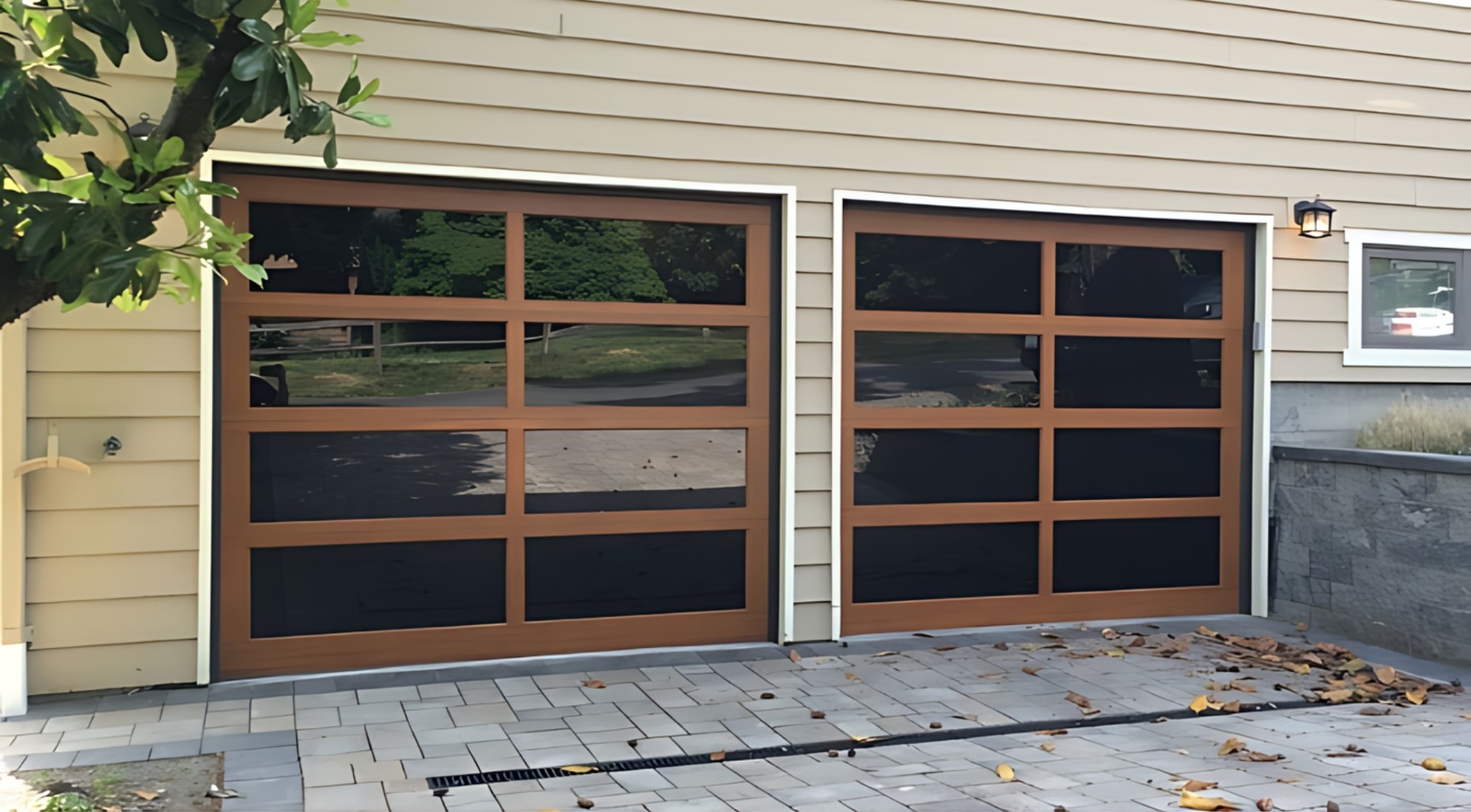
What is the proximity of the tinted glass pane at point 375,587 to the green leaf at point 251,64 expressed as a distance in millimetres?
2873

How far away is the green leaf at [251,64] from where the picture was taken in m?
2.61

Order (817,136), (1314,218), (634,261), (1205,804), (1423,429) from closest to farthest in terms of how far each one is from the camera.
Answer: (1205,804), (634,261), (817,136), (1423,429), (1314,218)

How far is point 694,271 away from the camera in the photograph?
5.58 metres

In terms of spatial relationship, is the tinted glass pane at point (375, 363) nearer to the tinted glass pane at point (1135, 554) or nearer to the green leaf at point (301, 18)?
the green leaf at point (301, 18)

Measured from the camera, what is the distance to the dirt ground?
3.51m

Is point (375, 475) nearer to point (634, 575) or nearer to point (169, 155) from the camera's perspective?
point (634, 575)

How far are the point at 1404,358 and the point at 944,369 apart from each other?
2.88m

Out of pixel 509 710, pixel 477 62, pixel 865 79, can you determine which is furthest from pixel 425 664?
pixel 865 79

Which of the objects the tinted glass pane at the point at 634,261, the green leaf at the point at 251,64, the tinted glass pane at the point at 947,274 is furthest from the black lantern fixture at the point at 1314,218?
the green leaf at the point at 251,64

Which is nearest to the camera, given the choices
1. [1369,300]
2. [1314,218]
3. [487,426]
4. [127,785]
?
[127,785]

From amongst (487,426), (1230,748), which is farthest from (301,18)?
(1230,748)

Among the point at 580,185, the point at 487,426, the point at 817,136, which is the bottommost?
the point at 487,426

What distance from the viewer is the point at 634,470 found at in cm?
551

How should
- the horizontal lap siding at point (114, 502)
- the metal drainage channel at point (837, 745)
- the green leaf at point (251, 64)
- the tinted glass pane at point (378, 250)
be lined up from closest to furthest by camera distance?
the green leaf at point (251, 64)
the metal drainage channel at point (837, 745)
the horizontal lap siding at point (114, 502)
the tinted glass pane at point (378, 250)
